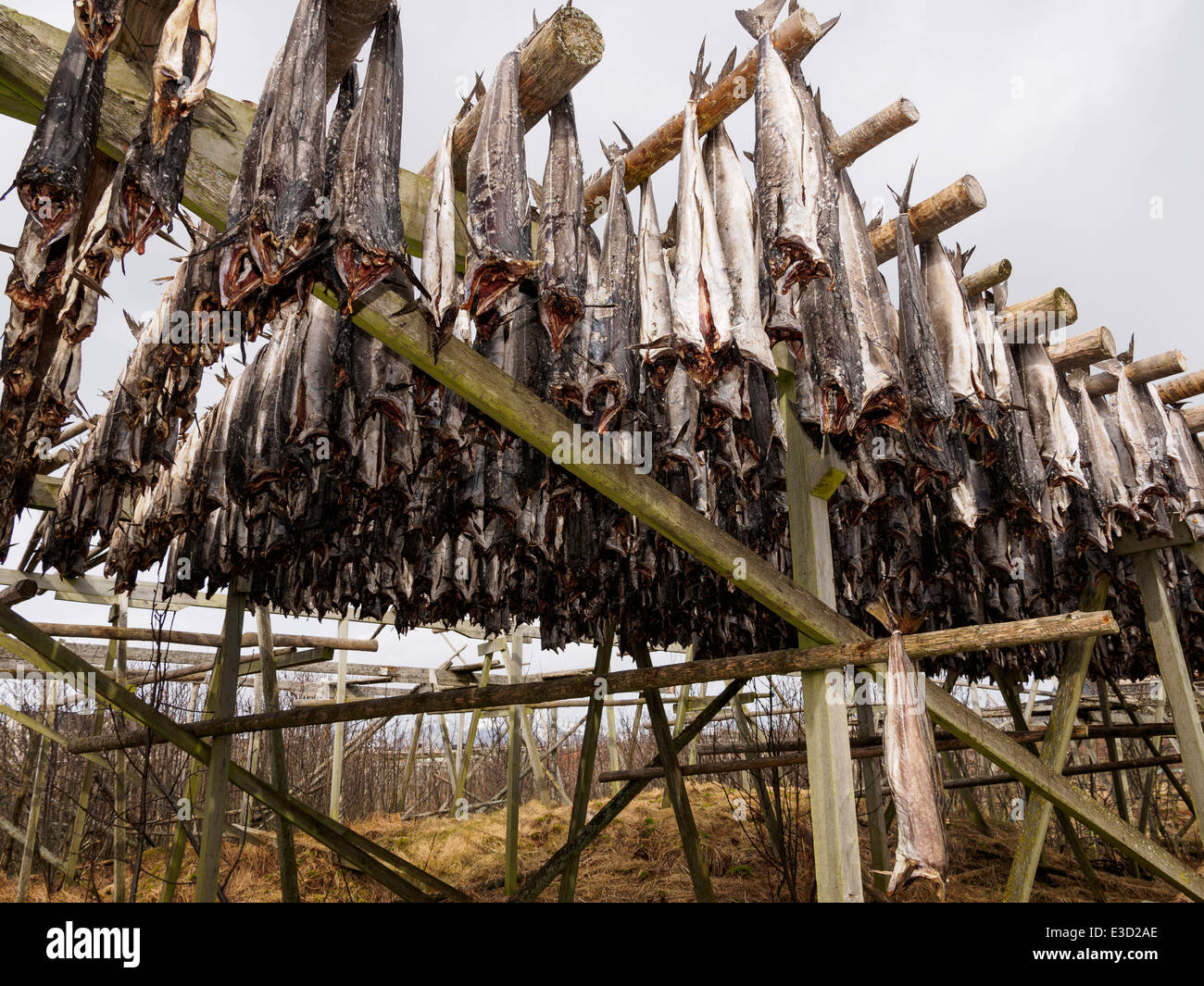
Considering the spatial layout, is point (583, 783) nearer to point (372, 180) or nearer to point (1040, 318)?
point (1040, 318)

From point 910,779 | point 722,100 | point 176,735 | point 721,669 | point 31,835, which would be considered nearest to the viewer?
point 910,779

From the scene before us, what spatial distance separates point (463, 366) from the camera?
2.51 metres

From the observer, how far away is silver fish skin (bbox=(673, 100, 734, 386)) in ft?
7.64

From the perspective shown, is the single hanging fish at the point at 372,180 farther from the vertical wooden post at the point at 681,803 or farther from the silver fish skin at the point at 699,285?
the vertical wooden post at the point at 681,803

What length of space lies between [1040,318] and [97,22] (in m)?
3.87

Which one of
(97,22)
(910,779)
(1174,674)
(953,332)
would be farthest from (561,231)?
(1174,674)

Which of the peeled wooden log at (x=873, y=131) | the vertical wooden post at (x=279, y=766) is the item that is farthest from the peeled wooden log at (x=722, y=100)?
the vertical wooden post at (x=279, y=766)

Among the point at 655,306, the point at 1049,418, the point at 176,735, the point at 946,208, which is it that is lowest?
the point at 176,735

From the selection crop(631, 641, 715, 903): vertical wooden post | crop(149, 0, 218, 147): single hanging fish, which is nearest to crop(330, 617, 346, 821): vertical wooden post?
crop(631, 641, 715, 903): vertical wooden post

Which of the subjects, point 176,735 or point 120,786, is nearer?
point 176,735

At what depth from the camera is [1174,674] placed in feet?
15.6
